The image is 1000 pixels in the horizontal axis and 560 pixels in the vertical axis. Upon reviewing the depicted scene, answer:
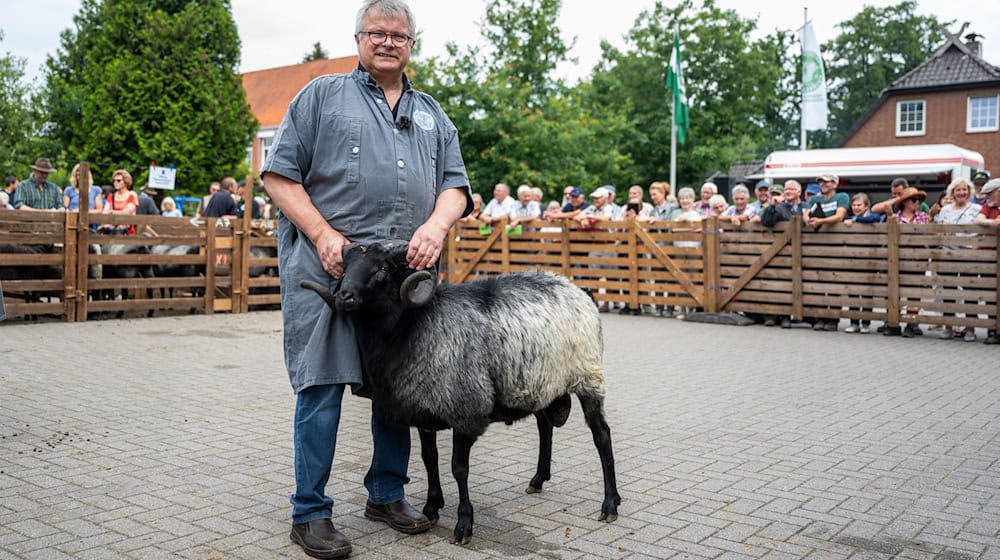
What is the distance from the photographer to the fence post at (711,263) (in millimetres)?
14281

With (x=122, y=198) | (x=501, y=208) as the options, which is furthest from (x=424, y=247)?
(x=501, y=208)

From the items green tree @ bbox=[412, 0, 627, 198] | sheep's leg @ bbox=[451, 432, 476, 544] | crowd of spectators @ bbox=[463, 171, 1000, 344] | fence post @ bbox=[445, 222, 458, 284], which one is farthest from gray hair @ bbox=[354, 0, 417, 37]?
green tree @ bbox=[412, 0, 627, 198]

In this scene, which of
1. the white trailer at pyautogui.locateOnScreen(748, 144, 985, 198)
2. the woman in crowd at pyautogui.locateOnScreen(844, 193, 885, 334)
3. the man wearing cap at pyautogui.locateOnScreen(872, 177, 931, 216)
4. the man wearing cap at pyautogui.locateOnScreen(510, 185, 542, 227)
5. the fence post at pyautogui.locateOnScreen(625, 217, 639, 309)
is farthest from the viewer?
the white trailer at pyautogui.locateOnScreen(748, 144, 985, 198)

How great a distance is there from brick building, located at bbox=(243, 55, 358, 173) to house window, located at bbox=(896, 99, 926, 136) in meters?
30.4

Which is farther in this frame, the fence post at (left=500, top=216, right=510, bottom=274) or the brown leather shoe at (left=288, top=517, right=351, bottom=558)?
the fence post at (left=500, top=216, right=510, bottom=274)

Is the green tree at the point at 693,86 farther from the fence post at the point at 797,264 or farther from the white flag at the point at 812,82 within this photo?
the fence post at the point at 797,264

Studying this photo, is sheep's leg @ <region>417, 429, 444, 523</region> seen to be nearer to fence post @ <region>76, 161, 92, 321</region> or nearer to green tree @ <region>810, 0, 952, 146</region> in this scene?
fence post @ <region>76, 161, 92, 321</region>

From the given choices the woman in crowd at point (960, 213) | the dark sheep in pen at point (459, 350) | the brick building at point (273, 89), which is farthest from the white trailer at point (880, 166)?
the brick building at point (273, 89)

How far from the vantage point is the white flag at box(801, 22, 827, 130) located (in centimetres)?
2841

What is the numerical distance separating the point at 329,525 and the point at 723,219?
37.4 ft

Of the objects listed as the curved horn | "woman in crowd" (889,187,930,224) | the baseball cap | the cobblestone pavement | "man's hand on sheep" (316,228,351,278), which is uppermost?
the baseball cap

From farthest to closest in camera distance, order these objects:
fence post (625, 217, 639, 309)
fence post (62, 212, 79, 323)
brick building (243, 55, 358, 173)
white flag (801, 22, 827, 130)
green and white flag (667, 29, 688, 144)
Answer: brick building (243, 55, 358, 173) < green and white flag (667, 29, 688, 144) < white flag (801, 22, 827, 130) < fence post (625, 217, 639, 309) < fence post (62, 212, 79, 323)

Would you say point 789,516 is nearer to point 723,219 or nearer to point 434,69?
point 723,219

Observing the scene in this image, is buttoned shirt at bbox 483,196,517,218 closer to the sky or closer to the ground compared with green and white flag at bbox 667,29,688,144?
closer to the ground
